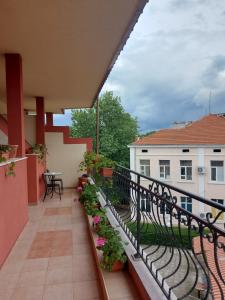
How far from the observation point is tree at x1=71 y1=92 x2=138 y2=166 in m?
20.2

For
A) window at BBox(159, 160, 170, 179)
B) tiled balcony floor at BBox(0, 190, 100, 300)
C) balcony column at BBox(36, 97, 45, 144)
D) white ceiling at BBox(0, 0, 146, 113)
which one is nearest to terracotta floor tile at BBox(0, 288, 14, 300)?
tiled balcony floor at BBox(0, 190, 100, 300)

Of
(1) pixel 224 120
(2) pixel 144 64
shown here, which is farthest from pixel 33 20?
(2) pixel 144 64

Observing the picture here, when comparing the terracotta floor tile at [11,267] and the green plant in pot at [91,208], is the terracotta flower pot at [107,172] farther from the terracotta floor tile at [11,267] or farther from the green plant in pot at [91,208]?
the terracotta floor tile at [11,267]

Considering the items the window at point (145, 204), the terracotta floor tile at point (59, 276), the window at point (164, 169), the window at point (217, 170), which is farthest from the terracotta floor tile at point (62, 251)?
the window at point (217, 170)

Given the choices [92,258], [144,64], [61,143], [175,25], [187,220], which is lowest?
[92,258]

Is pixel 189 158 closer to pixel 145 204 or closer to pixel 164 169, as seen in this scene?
pixel 164 169

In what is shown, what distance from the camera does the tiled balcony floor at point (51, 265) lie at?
2182 mm

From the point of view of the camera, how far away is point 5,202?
2805mm

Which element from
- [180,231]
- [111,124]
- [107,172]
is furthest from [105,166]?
[111,124]

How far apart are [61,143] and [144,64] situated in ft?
71.3

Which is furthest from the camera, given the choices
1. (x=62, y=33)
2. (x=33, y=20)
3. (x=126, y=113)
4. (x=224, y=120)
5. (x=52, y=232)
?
(x=126, y=113)

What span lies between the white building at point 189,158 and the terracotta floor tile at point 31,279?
11503 mm

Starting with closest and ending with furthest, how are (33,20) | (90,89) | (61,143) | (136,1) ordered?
(136,1), (33,20), (90,89), (61,143)

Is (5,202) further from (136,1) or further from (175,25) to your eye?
(175,25)
